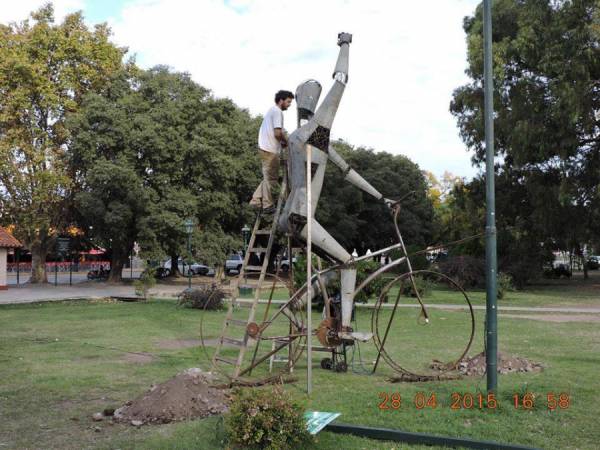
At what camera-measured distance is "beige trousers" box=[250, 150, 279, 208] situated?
26.8ft

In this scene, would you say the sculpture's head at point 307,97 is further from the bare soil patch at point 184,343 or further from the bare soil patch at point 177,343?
the bare soil patch at point 177,343

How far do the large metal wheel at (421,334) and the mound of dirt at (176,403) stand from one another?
2320mm

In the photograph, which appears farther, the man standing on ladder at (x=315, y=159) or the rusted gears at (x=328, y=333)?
the rusted gears at (x=328, y=333)

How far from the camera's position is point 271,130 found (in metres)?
8.09

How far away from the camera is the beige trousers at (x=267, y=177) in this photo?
8172 millimetres

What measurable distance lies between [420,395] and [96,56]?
113 ft

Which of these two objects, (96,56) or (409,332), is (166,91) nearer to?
(96,56)

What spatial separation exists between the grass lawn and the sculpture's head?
3629 millimetres

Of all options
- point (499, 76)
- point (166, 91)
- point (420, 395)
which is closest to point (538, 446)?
point (420, 395)

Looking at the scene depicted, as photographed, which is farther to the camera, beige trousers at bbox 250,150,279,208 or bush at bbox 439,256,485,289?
bush at bbox 439,256,485,289

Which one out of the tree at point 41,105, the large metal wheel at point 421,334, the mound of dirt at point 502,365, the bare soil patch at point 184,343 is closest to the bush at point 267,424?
the large metal wheel at point 421,334

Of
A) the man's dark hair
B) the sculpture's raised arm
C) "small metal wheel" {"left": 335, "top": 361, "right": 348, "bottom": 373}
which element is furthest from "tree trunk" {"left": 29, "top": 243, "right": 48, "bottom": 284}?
the sculpture's raised arm

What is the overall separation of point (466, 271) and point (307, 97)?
24.6 meters

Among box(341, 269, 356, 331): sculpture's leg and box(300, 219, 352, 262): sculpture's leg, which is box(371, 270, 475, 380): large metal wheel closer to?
box(341, 269, 356, 331): sculpture's leg
